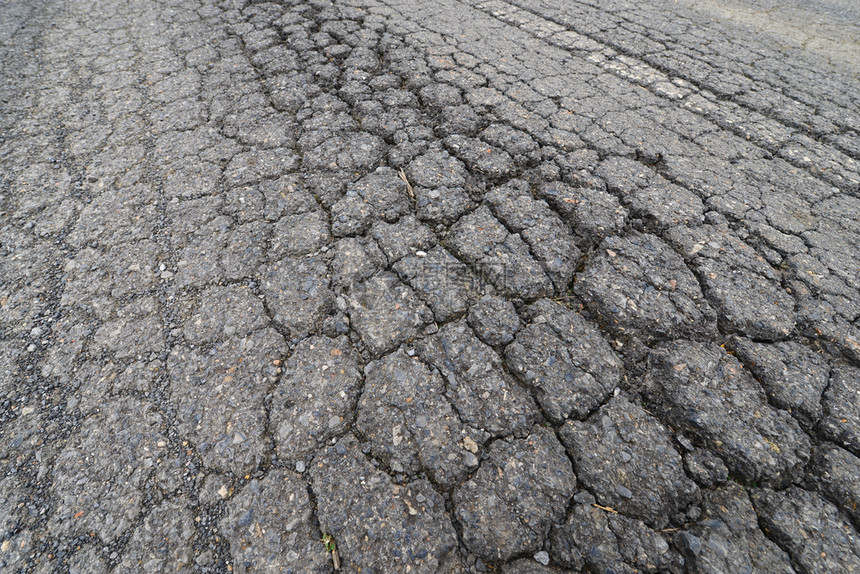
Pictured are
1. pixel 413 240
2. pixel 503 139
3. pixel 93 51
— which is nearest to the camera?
pixel 413 240

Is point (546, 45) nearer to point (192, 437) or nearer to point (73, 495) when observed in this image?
point (192, 437)

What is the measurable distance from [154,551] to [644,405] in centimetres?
154

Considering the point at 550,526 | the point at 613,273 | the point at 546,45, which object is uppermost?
the point at 546,45

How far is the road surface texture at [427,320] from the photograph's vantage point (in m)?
1.12

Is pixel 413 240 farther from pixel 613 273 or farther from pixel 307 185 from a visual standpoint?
pixel 613 273

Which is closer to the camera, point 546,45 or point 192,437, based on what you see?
point 192,437

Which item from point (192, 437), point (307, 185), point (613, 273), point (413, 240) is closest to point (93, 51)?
point (307, 185)

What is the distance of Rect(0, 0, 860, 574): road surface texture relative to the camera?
3.69 ft

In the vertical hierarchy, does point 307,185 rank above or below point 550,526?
above

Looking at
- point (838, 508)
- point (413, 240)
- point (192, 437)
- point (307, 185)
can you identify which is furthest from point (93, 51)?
point (838, 508)

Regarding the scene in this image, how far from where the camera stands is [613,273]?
1.67 meters

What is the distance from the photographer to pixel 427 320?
1543 mm

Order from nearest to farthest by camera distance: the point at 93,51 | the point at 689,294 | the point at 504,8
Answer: the point at 689,294, the point at 93,51, the point at 504,8

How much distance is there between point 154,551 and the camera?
1.08 m
